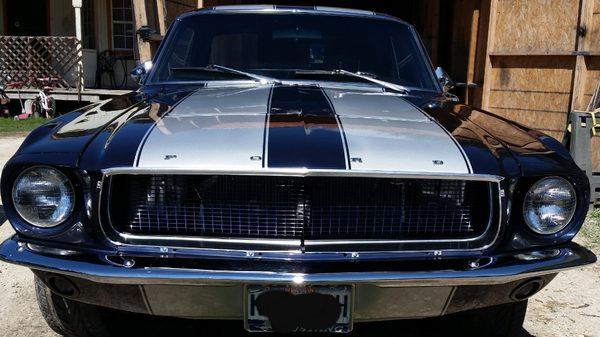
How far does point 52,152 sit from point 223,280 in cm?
79

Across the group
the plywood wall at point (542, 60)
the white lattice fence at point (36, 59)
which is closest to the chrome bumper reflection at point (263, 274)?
the plywood wall at point (542, 60)

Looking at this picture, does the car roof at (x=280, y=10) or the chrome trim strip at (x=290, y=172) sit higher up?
the car roof at (x=280, y=10)

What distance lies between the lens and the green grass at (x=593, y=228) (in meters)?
4.50

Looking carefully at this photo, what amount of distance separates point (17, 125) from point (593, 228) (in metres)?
9.06

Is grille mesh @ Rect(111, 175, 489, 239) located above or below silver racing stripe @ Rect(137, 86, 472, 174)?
below

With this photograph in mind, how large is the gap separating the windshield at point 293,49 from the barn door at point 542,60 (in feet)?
12.3

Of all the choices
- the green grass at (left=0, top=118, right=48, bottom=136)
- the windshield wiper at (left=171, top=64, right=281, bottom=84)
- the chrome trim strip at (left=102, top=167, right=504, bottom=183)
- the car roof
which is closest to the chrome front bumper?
the chrome trim strip at (left=102, top=167, right=504, bottom=183)

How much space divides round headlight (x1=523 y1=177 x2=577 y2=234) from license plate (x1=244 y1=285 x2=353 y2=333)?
76cm

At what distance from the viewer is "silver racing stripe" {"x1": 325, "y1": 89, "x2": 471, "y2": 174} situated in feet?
6.80

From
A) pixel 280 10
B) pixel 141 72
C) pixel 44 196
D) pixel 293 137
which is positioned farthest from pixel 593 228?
pixel 44 196

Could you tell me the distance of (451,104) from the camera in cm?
319

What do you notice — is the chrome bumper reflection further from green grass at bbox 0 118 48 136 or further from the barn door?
green grass at bbox 0 118 48 136

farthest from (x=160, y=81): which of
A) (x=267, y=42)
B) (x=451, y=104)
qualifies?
(x=451, y=104)

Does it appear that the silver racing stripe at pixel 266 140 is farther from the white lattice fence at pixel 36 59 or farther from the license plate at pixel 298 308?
the white lattice fence at pixel 36 59
